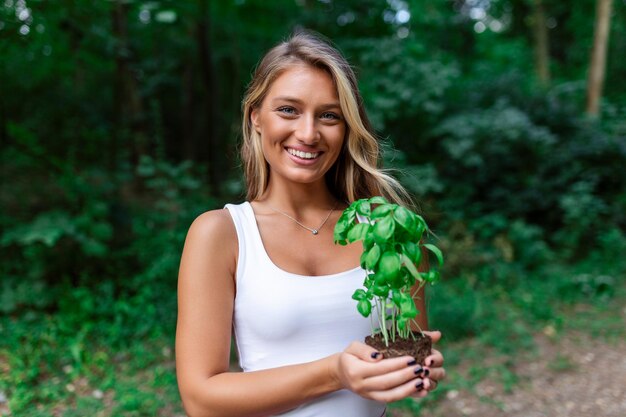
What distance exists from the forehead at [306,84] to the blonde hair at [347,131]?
0.02m

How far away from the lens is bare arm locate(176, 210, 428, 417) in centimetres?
143

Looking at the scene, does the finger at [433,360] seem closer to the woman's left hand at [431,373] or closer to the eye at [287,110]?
the woman's left hand at [431,373]

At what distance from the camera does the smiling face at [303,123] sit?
167 centimetres

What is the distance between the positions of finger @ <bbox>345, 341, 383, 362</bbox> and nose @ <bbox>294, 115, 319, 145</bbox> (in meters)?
0.64

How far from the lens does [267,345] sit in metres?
1.60

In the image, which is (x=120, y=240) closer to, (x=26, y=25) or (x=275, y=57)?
(x=26, y=25)

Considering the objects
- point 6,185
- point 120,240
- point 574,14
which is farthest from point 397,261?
point 574,14

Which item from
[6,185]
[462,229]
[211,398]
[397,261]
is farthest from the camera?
[462,229]

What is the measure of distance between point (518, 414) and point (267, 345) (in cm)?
320

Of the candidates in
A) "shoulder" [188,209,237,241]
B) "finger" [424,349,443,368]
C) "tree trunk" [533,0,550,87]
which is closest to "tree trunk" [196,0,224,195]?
"shoulder" [188,209,237,241]

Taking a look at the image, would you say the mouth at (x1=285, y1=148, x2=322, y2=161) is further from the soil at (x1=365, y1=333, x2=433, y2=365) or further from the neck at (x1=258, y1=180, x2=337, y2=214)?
the soil at (x1=365, y1=333, x2=433, y2=365)

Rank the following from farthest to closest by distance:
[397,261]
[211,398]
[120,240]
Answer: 1. [120,240]
2. [211,398]
3. [397,261]

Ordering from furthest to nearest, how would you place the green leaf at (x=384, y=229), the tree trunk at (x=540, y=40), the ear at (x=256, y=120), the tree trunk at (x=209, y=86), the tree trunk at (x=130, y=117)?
the tree trunk at (x=540, y=40) < the tree trunk at (x=209, y=86) < the tree trunk at (x=130, y=117) < the ear at (x=256, y=120) < the green leaf at (x=384, y=229)

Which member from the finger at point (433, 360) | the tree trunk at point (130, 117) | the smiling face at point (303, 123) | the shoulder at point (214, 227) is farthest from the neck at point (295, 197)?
the tree trunk at point (130, 117)
